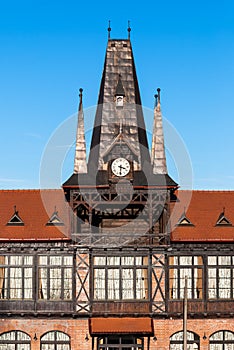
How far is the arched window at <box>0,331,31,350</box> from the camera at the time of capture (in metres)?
47.8

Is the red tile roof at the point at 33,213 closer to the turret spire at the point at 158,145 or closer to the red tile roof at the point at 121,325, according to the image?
the red tile roof at the point at 121,325

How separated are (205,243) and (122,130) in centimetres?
963

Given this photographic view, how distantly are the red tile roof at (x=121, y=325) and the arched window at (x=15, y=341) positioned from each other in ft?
14.3

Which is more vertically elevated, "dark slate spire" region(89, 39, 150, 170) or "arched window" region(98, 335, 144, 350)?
"dark slate spire" region(89, 39, 150, 170)

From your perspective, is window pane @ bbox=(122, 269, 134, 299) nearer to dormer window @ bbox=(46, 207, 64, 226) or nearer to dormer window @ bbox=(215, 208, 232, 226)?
dormer window @ bbox=(46, 207, 64, 226)

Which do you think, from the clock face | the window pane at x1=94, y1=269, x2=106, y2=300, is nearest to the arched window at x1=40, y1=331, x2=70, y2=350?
the window pane at x1=94, y1=269, x2=106, y2=300

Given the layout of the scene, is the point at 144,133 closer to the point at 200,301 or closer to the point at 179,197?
the point at 179,197

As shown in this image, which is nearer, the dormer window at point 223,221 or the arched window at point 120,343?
the arched window at point 120,343

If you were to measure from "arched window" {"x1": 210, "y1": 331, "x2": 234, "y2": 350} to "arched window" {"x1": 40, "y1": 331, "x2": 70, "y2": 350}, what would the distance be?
9.21 metres

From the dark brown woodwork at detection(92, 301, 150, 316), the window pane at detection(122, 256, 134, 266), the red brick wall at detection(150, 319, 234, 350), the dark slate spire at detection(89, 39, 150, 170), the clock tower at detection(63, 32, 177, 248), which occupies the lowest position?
the red brick wall at detection(150, 319, 234, 350)

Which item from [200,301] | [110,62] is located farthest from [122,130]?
[200,301]

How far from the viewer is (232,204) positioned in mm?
51969

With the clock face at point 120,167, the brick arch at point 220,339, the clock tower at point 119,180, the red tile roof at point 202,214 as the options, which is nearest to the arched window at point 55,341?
the clock tower at point 119,180

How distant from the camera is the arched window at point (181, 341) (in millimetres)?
47781
